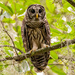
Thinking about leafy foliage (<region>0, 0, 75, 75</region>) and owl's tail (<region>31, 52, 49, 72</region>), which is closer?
leafy foliage (<region>0, 0, 75, 75</region>)

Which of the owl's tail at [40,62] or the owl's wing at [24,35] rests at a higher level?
the owl's wing at [24,35]

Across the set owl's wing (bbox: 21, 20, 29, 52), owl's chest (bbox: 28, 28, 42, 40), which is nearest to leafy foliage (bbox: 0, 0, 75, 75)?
owl's wing (bbox: 21, 20, 29, 52)

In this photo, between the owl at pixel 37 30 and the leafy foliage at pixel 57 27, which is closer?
the leafy foliage at pixel 57 27

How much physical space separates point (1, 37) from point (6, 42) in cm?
18

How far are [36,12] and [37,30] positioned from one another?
13.8 inches

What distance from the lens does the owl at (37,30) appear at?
302cm

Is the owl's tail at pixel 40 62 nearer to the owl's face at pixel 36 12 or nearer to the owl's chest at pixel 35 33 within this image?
the owl's chest at pixel 35 33

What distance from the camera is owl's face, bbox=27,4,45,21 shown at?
9.88 feet

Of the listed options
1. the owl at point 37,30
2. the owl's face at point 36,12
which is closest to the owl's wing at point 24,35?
the owl at point 37,30

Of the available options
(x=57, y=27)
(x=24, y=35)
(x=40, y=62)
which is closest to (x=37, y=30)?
(x=24, y=35)

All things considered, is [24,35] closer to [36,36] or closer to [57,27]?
[36,36]

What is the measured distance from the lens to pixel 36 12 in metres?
3.05

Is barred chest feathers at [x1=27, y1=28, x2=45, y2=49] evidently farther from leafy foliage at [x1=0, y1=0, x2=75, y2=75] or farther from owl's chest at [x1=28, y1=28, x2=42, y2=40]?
leafy foliage at [x1=0, y1=0, x2=75, y2=75]

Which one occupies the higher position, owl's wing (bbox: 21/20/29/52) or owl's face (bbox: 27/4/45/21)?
owl's face (bbox: 27/4/45/21)
